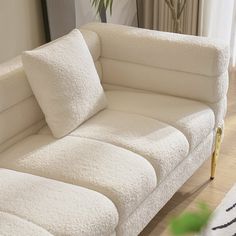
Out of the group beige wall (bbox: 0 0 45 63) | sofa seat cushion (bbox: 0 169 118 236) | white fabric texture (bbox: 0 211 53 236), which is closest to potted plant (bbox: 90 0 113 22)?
beige wall (bbox: 0 0 45 63)

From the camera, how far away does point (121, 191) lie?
63.6 inches

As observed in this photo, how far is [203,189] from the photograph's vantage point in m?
2.41

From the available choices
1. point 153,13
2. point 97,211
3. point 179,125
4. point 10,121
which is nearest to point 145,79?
point 179,125

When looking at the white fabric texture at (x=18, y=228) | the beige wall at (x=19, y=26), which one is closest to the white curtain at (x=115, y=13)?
the beige wall at (x=19, y=26)

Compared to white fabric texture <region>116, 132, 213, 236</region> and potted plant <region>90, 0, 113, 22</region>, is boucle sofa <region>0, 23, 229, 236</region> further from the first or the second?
potted plant <region>90, 0, 113, 22</region>

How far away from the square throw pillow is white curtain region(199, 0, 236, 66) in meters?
1.83

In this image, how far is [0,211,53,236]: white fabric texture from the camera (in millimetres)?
1362

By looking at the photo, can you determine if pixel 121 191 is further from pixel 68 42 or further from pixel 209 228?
pixel 209 228

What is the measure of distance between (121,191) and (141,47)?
96 centimetres

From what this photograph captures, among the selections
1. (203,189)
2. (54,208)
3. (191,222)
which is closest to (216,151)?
(203,189)

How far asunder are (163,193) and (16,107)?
28.7 inches

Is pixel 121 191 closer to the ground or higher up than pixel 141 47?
closer to the ground

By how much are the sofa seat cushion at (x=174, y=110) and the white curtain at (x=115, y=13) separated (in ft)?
3.01

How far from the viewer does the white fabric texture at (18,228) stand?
1362 mm
